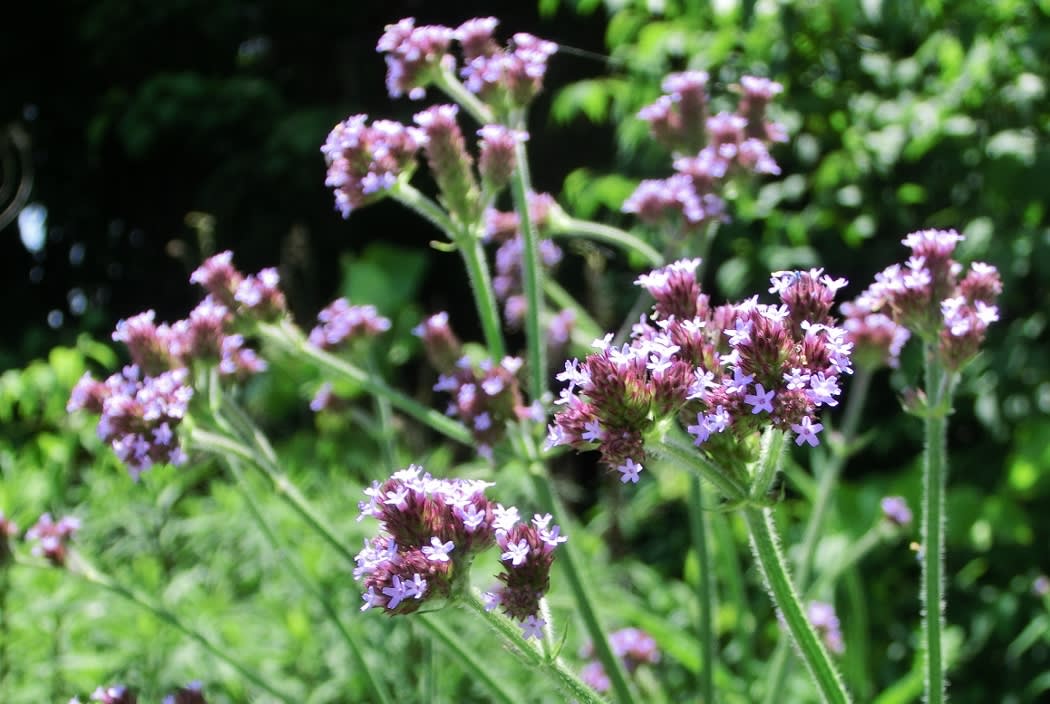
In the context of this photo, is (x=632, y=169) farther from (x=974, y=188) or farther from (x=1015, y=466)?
(x=1015, y=466)

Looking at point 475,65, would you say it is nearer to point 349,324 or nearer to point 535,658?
point 349,324

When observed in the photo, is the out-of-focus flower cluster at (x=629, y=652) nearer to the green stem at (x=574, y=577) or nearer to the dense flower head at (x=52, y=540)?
the green stem at (x=574, y=577)

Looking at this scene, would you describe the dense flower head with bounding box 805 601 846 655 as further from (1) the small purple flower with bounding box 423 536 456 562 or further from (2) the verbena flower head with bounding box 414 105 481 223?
(1) the small purple flower with bounding box 423 536 456 562

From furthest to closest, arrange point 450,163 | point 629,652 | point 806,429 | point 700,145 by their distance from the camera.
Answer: point 629,652 < point 700,145 < point 450,163 < point 806,429

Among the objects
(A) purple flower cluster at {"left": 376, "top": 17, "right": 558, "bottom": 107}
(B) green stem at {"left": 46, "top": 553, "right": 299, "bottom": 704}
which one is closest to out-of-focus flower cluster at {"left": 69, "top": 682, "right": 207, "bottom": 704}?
(B) green stem at {"left": 46, "top": 553, "right": 299, "bottom": 704}

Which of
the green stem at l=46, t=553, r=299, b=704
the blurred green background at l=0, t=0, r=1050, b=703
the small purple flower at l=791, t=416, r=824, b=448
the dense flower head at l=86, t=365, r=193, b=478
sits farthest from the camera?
the blurred green background at l=0, t=0, r=1050, b=703

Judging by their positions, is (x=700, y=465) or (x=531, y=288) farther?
(x=531, y=288)

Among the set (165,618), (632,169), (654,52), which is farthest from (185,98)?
(165,618)

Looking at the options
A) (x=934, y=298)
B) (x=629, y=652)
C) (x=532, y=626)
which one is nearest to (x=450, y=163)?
(x=934, y=298)
